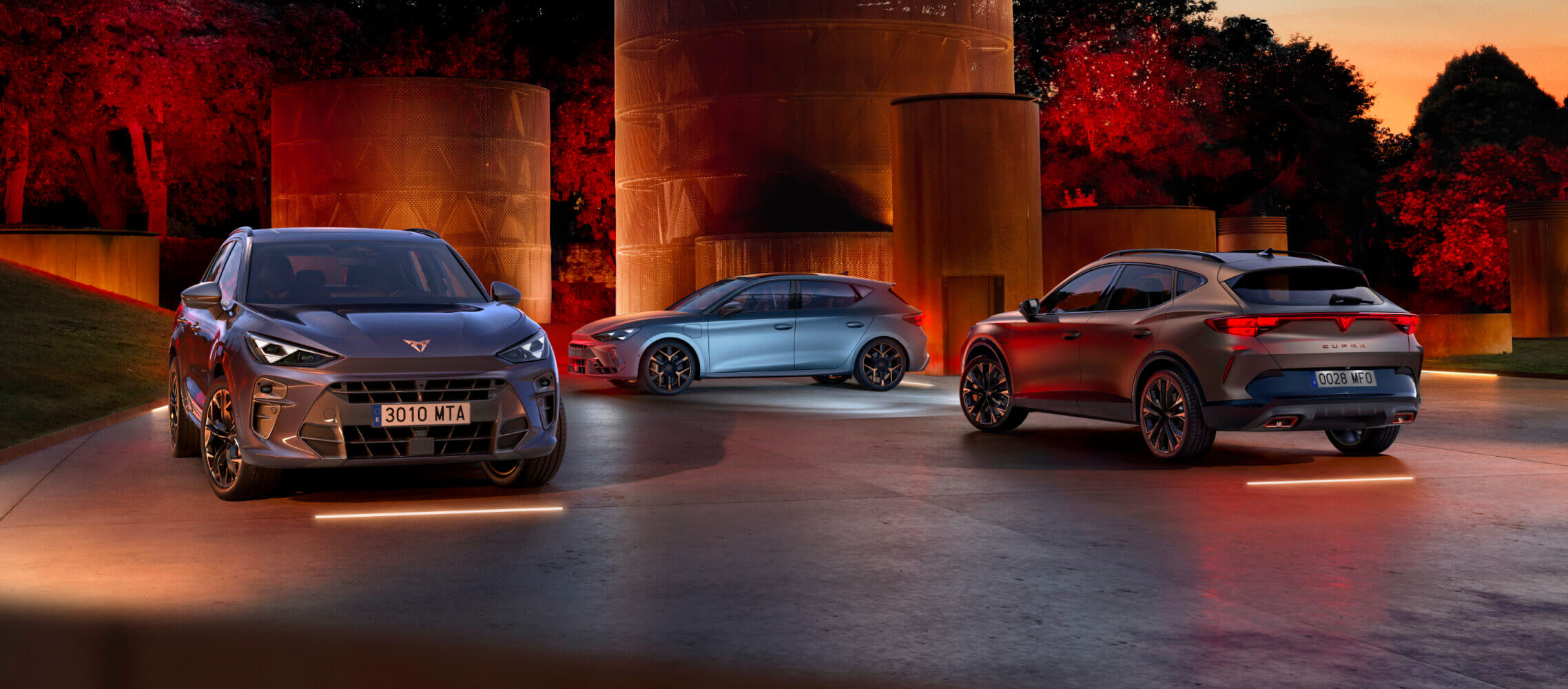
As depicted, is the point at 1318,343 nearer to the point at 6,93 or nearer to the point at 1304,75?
the point at 6,93

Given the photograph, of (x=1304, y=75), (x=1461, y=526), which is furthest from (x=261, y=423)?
(x=1304, y=75)

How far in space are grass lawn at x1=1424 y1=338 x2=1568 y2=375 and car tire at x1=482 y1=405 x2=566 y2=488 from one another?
17031mm

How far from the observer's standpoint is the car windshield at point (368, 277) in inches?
410

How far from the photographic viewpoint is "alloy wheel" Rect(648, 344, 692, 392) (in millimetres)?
19078

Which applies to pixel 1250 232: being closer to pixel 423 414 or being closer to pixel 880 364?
pixel 880 364

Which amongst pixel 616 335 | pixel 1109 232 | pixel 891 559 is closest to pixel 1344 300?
pixel 891 559

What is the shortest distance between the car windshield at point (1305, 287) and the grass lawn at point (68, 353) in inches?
393

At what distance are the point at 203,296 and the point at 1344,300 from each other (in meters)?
7.97

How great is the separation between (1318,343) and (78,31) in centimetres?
4040

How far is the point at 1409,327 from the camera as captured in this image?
11.4m

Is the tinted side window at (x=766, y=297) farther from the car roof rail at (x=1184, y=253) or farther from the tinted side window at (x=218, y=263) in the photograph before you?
the tinted side window at (x=218, y=263)

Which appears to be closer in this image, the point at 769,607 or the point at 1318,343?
the point at 769,607

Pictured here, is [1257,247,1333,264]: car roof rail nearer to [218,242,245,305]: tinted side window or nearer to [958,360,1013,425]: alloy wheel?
[958,360,1013,425]: alloy wheel

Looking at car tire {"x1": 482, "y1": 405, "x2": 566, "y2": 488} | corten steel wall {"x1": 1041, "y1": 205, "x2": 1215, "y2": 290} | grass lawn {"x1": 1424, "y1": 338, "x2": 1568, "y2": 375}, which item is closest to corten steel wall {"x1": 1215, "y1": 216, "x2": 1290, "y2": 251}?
grass lawn {"x1": 1424, "y1": 338, "x2": 1568, "y2": 375}
